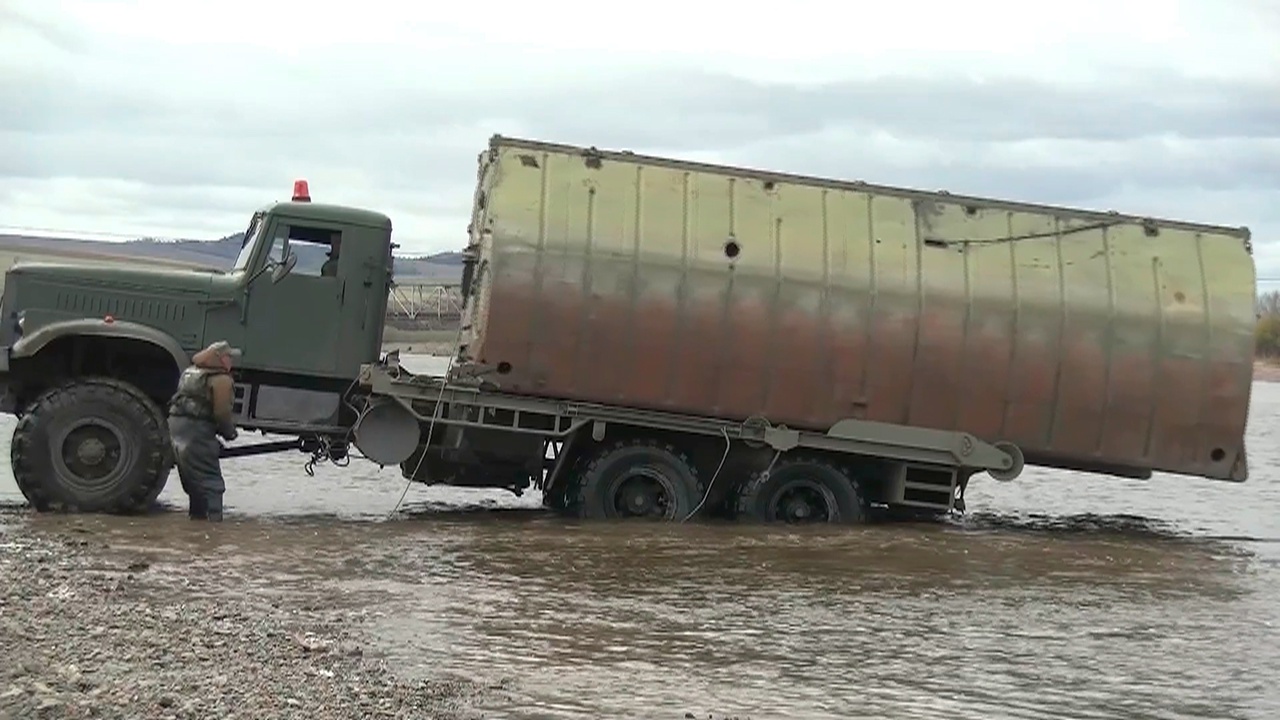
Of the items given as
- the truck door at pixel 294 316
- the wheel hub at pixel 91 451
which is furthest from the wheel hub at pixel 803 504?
the wheel hub at pixel 91 451

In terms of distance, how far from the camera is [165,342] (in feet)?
44.8

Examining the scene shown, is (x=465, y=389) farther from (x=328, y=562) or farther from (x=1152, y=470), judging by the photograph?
(x=1152, y=470)

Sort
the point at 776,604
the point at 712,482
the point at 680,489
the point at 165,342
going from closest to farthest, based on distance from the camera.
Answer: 1. the point at 776,604
2. the point at 165,342
3. the point at 680,489
4. the point at 712,482

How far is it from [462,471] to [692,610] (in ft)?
16.6

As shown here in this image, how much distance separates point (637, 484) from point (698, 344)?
1.40 m

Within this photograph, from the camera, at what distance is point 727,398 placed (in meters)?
14.4

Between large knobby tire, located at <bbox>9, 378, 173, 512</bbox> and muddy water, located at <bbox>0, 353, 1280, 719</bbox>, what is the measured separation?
43cm

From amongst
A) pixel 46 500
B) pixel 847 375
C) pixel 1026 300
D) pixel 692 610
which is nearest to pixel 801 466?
pixel 847 375

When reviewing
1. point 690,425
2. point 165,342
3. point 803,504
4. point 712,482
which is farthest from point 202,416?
point 803,504

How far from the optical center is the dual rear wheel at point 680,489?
569 inches

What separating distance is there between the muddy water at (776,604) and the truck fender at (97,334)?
1.41m

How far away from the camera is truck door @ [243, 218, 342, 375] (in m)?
14.1

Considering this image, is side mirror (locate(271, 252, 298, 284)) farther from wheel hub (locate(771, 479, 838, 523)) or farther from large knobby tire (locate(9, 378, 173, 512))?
wheel hub (locate(771, 479, 838, 523))

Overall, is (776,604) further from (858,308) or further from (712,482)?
(858,308)
